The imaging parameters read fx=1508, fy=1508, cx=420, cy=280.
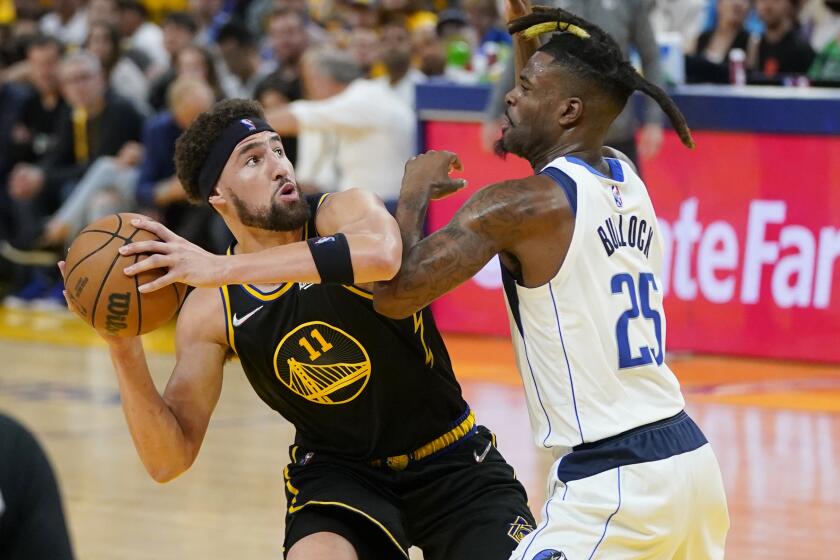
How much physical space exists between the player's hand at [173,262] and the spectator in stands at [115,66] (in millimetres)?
10397

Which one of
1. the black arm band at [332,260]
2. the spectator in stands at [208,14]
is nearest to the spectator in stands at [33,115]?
the spectator in stands at [208,14]

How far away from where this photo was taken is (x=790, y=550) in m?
6.34

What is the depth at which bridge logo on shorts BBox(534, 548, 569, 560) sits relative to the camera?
12.3 ft

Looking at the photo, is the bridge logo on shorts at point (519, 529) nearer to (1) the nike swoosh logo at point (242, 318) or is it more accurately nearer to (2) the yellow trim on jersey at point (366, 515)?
(2) the yellow trim on jersey at point (366, 515)

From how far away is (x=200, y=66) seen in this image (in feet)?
41.2

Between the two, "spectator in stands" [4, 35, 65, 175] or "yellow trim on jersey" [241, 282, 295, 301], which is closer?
"yellow trim on jersey" [241, 282, 295, 301]

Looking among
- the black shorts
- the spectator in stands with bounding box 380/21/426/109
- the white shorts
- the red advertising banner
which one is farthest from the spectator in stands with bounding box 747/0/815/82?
the white shorts

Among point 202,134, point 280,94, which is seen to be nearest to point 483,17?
point 280,94

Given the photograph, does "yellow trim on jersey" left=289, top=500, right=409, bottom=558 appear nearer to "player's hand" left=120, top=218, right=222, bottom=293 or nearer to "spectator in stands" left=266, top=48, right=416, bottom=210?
"player's hand" left=120, top=218, right=222, bottom=293

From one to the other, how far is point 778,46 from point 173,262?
7995 mm

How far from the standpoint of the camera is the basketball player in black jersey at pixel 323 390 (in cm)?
449

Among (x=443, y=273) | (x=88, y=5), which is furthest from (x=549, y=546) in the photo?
(x=88, y=5)

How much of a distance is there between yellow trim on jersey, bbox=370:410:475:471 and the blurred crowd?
4675 mm

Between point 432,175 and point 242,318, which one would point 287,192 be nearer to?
point 242,318
